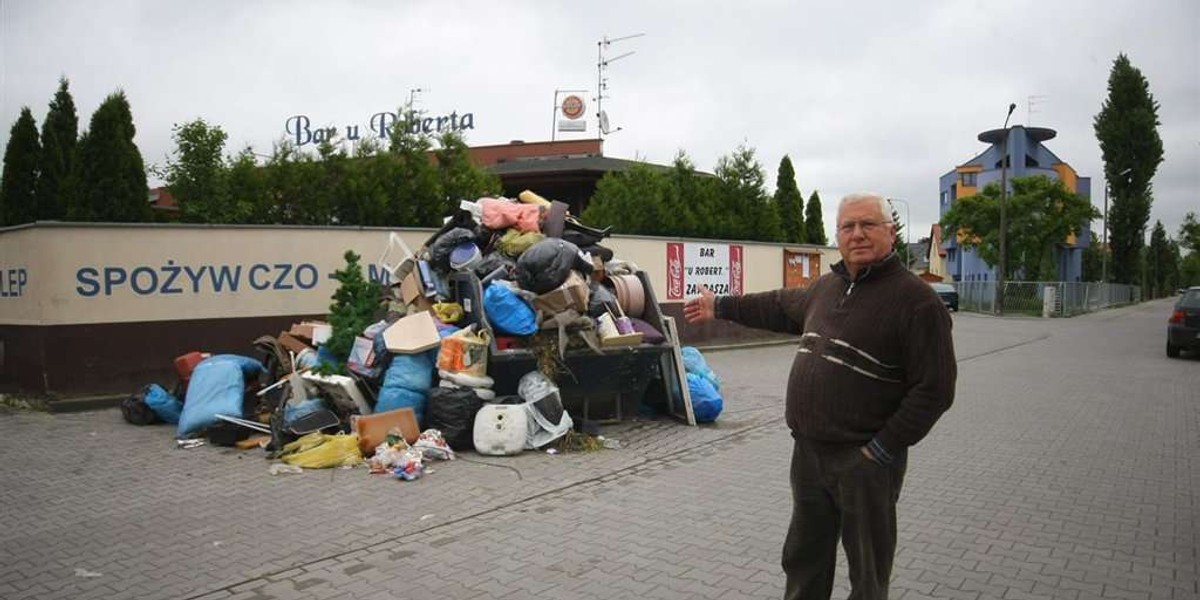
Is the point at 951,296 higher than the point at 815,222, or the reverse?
the point at 815,222

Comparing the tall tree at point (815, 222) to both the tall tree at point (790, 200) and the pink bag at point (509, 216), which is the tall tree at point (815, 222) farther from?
the pink bag at point (509, 216)

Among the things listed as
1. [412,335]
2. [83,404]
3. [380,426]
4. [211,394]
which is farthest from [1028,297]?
[83,404]

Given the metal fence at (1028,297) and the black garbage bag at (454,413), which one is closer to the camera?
the black garbage bag at (454,413)

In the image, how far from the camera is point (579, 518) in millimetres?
5293

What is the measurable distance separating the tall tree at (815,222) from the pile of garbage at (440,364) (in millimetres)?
20786

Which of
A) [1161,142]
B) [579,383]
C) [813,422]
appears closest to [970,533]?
[813,422]

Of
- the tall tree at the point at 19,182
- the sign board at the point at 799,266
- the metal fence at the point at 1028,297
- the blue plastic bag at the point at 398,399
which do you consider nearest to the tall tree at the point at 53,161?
the tall tree at the point at 19,182

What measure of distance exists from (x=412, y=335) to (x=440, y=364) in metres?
0.43

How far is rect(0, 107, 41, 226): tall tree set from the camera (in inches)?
649

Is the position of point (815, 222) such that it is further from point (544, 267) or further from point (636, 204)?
point (544, 267)

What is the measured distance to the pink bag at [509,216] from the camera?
8.60 m

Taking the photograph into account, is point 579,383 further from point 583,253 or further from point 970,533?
point 970,533

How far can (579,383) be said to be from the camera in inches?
305

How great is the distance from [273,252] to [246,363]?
2.38 metres
